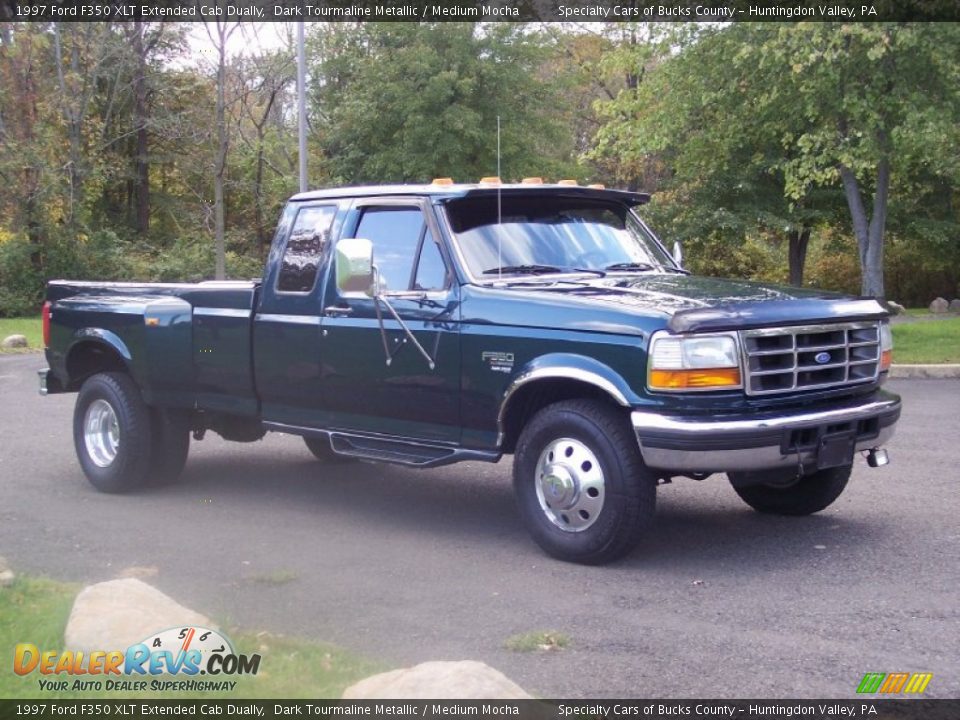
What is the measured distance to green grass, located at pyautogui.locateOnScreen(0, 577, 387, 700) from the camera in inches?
161

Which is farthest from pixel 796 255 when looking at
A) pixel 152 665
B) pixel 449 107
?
pixel 152 665

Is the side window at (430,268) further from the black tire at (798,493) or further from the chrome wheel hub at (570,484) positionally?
the black tire at (798,493)

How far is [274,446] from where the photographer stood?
34.8ft

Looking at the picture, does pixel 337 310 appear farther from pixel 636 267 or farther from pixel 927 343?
pixel 927 343

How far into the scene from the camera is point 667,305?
19.2ft

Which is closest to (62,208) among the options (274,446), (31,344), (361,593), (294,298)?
(31,344)

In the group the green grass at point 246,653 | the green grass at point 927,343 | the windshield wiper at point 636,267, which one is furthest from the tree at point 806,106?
the green grass at point 246,653

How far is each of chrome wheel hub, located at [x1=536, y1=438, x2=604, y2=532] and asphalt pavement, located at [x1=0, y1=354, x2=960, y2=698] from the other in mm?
265

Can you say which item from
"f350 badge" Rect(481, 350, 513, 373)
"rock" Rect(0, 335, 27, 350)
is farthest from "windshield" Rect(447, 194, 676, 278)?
"rock" Rect(0, 335, 27, 350)

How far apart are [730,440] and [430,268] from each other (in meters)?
2.22

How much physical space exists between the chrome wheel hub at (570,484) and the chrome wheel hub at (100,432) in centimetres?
374

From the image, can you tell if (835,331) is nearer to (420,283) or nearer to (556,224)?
(556,224)

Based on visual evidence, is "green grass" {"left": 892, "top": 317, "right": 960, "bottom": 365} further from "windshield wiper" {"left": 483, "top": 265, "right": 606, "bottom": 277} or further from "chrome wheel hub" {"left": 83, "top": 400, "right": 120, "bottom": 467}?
"chrome wheel hub" {"left": 83, "top": 400, "right": 120, "bottom": 467}

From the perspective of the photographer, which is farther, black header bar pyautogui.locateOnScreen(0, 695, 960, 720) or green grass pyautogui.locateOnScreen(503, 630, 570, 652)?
green grass pyautogui.locateOnScreen(503, 630, 570, 652)
